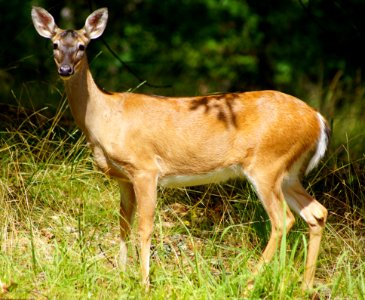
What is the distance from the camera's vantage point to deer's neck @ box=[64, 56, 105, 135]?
606cm

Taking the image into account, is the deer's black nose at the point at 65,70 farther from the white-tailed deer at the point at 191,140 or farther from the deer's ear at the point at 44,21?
the deer's ear at the point at 44,21

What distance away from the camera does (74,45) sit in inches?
233

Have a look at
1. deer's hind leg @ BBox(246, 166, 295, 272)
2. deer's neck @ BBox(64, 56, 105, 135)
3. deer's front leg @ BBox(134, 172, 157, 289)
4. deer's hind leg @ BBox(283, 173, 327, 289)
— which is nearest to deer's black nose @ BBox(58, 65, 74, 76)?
deer's neck @ BBox(64, 56, 105, 135)

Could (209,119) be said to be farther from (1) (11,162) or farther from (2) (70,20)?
(2) (70,20)

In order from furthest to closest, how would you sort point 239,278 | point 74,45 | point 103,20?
point 103,20 → point 74,45 → point 239,278

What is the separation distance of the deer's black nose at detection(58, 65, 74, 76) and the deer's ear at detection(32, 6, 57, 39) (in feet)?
1.92

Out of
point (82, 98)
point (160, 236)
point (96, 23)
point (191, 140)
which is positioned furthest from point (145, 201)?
point (96, 23)

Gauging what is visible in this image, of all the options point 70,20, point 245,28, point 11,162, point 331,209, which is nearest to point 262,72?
point 245,28

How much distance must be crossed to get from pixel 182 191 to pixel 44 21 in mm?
1786

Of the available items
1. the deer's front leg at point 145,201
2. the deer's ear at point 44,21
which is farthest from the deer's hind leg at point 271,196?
the deer's ear at point 44,21

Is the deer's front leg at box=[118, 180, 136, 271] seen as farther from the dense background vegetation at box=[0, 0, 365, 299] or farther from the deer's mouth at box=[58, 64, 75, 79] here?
the deer's mouth at box=[58, 64, 75, 79]

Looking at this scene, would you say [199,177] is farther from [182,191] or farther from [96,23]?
[96,23]

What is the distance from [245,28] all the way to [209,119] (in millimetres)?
5779

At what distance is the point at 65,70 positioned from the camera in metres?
5.71
